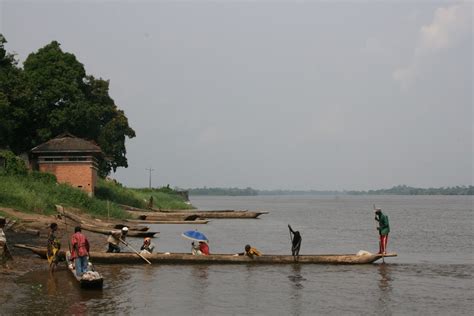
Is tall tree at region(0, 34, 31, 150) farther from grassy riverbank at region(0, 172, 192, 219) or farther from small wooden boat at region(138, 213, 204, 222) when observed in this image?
small wooden boat at region(138, 213, 204, 222)

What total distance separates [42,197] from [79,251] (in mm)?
19070

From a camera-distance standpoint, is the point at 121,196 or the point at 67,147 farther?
the point at 121,196

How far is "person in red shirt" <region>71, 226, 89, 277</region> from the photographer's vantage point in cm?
1536

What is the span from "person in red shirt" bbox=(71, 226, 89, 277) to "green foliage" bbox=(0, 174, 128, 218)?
15525 mm

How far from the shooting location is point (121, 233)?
69.3 feet

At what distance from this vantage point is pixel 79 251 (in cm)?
1534

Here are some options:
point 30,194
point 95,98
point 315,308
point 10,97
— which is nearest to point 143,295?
point 315,308

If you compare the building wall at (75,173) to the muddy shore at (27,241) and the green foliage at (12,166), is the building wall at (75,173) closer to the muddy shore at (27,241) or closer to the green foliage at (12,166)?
the green foliage at (12,166)

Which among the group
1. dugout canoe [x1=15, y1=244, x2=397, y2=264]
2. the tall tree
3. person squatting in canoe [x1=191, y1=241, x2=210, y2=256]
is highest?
the tall tree

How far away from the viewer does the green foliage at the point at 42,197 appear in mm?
30500

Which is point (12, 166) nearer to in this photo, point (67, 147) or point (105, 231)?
point (67, 147)

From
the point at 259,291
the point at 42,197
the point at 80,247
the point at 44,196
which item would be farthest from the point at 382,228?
the point at 44,196

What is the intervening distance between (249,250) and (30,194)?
55.3ft

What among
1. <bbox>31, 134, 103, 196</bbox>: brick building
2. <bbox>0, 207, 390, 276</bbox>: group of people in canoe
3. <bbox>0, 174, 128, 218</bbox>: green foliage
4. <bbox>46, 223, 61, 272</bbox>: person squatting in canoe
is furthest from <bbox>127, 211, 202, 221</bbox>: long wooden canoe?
<bbox>46, 223, 61, 272</bbox>: person squatting in canoe
